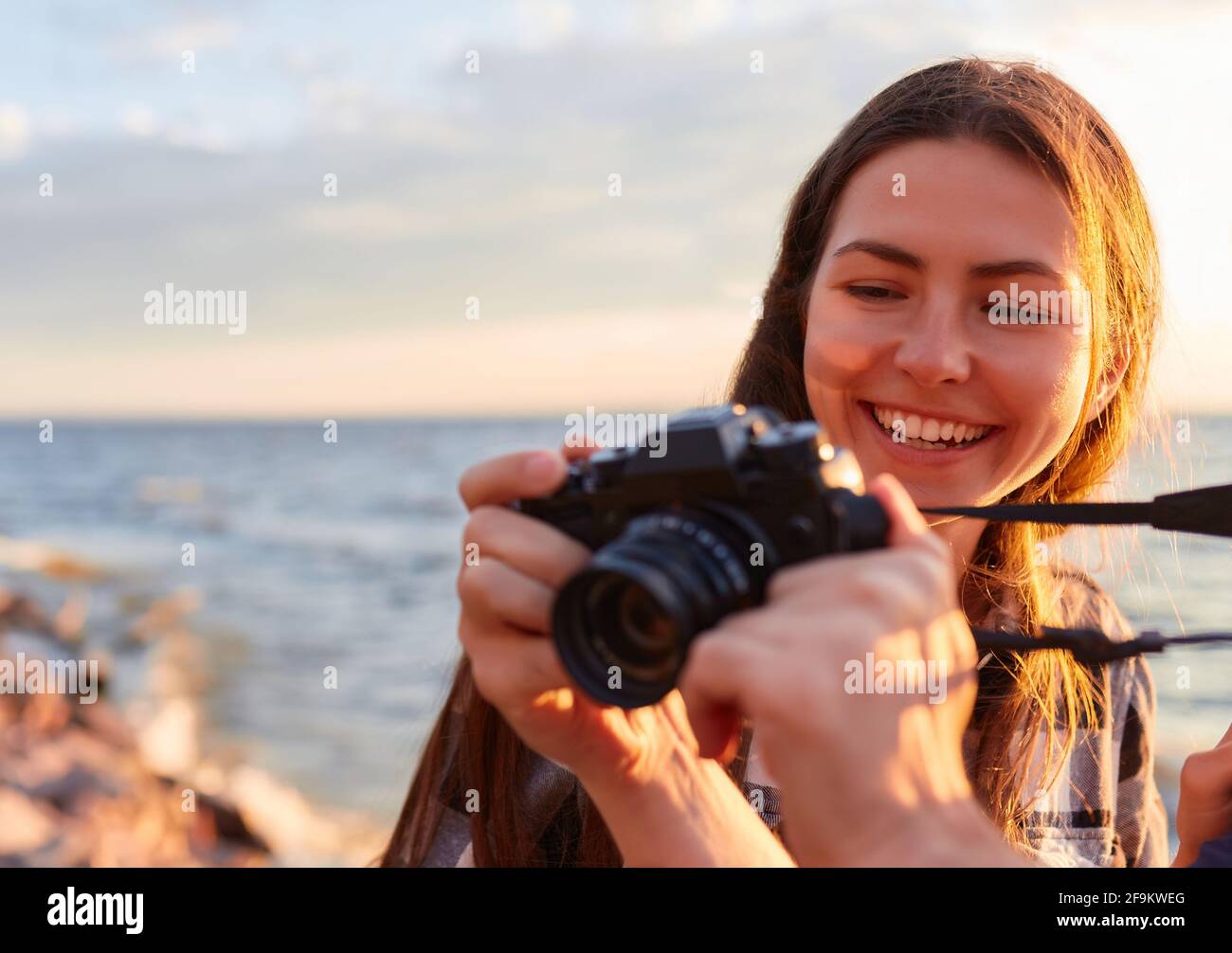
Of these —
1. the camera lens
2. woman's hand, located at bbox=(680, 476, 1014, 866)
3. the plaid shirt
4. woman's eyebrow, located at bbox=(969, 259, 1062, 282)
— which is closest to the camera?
woman's hand, located at bbox=(680, 476, 1014, 866)

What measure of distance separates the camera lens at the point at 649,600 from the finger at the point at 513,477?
0.19 m

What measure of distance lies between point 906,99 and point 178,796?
4.76 m

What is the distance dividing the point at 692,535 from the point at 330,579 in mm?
11499

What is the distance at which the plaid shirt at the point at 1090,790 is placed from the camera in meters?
1.90

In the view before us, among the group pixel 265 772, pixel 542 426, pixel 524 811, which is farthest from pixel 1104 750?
pixel 542 426

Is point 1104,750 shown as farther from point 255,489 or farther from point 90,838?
point 255,489

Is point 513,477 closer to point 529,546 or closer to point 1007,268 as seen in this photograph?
point 529,546

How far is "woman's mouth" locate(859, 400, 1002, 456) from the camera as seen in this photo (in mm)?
1917

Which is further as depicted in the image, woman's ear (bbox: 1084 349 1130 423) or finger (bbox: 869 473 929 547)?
woman's ear (bbox: 1084 349 1130 423)

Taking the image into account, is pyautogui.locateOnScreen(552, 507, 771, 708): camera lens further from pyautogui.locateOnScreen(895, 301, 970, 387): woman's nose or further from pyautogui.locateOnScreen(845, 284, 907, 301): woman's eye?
pyautogui.locateOnScreen(845, 284, 907, 301): woman's eye

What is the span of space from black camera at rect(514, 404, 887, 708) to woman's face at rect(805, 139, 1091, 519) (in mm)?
647

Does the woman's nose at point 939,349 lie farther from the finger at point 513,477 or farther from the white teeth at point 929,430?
the finger at point 513,477

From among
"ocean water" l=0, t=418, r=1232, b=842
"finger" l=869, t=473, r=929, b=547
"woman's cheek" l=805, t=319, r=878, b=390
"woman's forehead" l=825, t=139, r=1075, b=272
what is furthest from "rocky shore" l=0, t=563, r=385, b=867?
"finger" l=869, t=473, r=929, b=547

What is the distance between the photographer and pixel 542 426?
109ft
